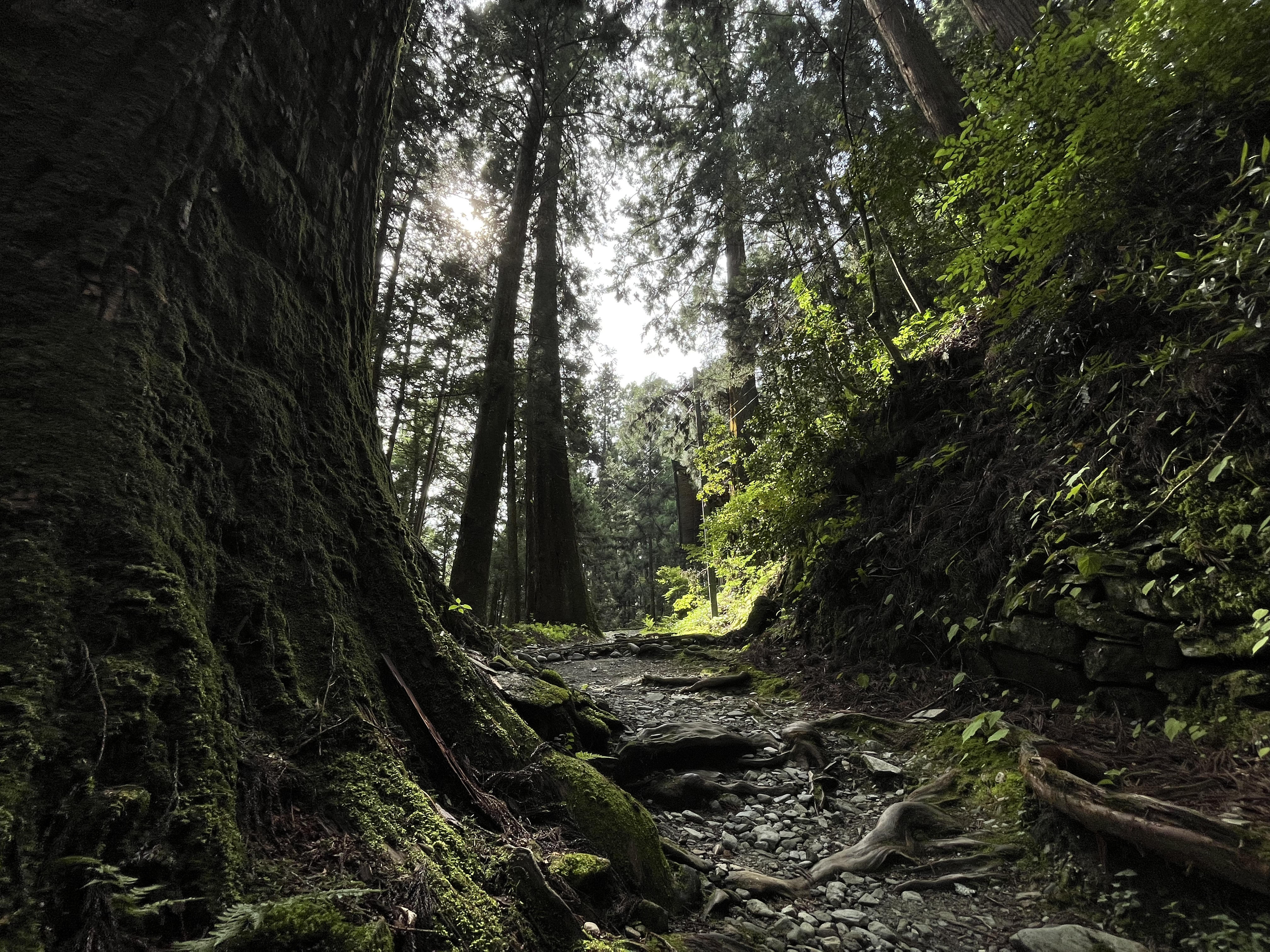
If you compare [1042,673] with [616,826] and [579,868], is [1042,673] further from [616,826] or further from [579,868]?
[579,868]

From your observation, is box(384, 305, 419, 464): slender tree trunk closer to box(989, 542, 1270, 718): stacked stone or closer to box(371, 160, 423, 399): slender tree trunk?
box(371, 160, 423, 399): slender tree trunk

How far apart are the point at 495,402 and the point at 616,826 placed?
842 centimetres

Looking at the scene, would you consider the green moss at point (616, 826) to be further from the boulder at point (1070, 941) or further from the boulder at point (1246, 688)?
the boulder at point (1246, 688)

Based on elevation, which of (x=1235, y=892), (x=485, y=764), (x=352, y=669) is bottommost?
(x=1235, y=892)

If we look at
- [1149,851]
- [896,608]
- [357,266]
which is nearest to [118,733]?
[357,266]

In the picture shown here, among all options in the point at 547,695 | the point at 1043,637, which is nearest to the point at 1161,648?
the point at 1043,637

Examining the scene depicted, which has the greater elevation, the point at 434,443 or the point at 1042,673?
the point at 434,443

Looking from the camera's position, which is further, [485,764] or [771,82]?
[771,82]

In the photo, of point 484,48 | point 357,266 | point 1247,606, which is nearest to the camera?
point 1247,606

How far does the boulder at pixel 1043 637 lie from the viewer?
3680 mm

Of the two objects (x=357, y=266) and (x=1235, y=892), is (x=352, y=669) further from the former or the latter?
(x=1235, y=892)

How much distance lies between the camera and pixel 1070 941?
2.22m

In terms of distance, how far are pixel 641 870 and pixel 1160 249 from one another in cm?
514

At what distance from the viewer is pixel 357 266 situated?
10.8 ft
